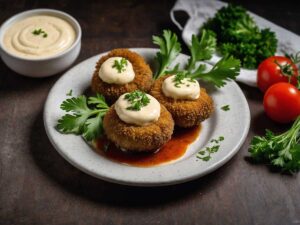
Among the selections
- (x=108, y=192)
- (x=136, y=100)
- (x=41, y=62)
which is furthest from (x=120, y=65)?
(x=108, y=192)

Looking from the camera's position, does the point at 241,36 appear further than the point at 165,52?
Yes

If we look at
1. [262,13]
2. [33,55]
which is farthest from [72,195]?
[262,13]

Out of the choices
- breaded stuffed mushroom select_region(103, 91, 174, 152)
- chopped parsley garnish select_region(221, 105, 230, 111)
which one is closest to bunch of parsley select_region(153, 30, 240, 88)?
chopped parsley garnish select_region(221, 105, 230, 111)

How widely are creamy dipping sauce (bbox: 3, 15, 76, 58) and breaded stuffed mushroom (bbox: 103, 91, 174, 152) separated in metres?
0.92

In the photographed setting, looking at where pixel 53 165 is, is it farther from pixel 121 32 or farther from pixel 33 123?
pixel 121 32

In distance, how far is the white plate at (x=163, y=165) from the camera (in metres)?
2.87

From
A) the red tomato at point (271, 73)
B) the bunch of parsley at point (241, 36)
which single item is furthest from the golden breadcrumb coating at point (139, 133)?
the bunch of parsley at point (241, 36)

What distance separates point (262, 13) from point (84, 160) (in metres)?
2.73

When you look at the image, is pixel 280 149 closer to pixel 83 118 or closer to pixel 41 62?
pixel 83 118

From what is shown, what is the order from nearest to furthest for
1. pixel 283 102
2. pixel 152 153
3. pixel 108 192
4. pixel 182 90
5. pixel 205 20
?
pixel 108 192
pixel 152 153
pixel 182 90
pixel 283 102
pixel 205 20

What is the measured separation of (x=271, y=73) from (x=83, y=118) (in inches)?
60.9

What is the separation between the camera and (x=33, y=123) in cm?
352

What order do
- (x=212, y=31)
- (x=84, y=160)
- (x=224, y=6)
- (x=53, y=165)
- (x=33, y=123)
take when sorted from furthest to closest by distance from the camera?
1. (x=224, y=6)
2. (x=212, y=31)
3. (x=33, y=123)
4. (x=53, y=165)
5. (x=84, y=160)

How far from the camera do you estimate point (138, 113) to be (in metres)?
3.03
